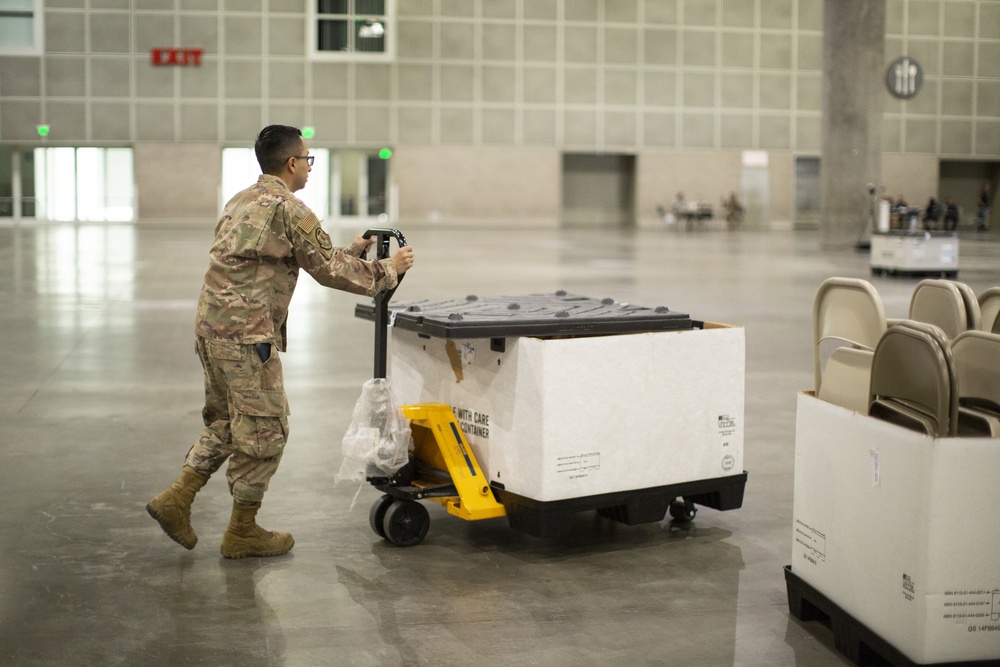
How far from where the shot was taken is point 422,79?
4619cm

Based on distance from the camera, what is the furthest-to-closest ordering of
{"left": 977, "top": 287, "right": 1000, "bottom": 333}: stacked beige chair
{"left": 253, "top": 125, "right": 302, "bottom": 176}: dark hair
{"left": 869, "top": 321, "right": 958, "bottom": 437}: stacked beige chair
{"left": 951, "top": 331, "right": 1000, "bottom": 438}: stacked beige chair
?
{"left": 253, "top": 125, "right": 302, "bottom": 176}: dark hair → {"left": 977, "top": 287, "right": 1000, "bottom": 333}: stacked beige chair → {"left": 951, "top": 331, "right": 1000, "bottom": 438}: stacked beige chair → {"left": 869, "top": 321, "right": 958, "bottom": 437}: stacked beige chair

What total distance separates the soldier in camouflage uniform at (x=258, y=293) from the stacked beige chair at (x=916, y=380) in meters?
1.98

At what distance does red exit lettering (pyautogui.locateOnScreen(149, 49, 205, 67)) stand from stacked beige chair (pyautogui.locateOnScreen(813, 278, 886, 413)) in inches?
1720

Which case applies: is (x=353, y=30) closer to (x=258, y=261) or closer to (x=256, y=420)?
(x=258, y=261)

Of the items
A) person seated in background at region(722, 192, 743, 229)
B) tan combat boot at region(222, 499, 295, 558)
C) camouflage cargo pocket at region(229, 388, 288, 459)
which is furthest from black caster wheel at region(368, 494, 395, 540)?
person seated in background at region(722, 192, 743, 229)

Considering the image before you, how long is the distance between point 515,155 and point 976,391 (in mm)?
44419

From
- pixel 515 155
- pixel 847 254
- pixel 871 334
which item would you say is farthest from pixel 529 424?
pixel 515 155

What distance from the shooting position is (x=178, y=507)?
16.0 ft

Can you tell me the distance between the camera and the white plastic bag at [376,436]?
5039 mm

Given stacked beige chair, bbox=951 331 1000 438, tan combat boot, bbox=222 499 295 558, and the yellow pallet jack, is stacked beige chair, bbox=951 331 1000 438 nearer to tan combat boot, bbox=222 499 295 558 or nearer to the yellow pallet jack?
the yellow pallet jack

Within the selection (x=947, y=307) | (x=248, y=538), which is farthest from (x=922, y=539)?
(x=248, y=538)

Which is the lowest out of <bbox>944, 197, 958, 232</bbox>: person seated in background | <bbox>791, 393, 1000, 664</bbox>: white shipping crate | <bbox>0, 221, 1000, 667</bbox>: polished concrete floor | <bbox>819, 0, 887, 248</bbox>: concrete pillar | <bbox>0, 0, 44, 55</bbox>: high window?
<bbox>0, 221, 1000, 667</bbox>: polished concrete floor

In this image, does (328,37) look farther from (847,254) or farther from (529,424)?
(529,424)

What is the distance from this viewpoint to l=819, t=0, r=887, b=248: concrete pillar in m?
29.3
